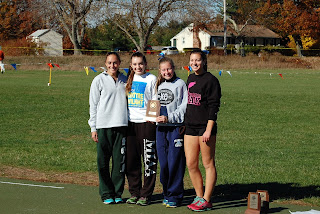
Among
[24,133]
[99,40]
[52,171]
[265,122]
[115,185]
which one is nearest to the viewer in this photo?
[115,185]

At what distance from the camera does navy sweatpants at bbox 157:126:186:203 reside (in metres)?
6.31

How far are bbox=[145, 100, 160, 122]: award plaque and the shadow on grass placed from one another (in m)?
1.17

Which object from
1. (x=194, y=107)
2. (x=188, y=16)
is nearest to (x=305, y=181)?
(x=194, y=107)

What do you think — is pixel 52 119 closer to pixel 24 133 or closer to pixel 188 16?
pixel 24 133

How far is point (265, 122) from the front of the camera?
15812 mm

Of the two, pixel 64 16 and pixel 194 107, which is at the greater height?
pixel 64 16

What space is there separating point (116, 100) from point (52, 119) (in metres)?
9.84

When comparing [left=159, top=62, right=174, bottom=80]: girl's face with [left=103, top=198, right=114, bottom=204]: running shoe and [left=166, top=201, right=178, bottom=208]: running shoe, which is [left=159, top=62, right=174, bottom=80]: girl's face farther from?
[left=103, top=198, right=114, bottom=204]: running shoe

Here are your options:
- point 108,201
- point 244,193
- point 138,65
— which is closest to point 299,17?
point 244,193

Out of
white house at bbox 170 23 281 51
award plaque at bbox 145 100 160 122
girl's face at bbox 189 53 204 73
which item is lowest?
award plaque at bbox 145 100 160 122

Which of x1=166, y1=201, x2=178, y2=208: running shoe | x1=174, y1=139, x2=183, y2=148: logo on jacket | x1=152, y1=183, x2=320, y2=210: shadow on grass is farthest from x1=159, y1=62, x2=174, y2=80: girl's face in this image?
x1=152, y1=183, x2=320, y2=210: shadow on grass

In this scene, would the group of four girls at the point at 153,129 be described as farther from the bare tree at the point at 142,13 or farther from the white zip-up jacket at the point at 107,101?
the bare tree at the point at 142,13

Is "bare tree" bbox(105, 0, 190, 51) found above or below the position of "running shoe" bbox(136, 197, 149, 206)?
above

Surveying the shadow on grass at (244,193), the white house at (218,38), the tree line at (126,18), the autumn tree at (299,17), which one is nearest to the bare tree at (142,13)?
the tree line at (126,18)
